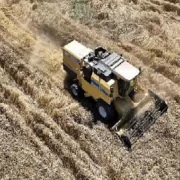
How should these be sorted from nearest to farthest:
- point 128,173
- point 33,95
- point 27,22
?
point 128,173 → point 33,95 → point 27,22

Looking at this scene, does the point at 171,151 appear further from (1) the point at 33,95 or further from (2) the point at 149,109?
(1) the point at 33,95

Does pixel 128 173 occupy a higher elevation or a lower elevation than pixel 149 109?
lower

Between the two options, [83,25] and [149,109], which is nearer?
[149,109]

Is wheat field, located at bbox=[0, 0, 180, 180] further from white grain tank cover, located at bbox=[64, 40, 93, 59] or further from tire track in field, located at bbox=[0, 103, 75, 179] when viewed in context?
white grain tank cover, located at bbox=[64, 40, 93, 59]

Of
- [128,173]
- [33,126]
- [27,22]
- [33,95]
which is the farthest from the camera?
[27,22]

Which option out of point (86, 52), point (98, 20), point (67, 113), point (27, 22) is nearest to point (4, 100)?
point (67, 113)

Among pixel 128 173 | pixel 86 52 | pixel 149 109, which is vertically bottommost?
pixel 128 173

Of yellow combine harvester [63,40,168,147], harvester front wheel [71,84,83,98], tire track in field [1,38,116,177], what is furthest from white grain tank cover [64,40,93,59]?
tire track in field [1,38,116,177]
